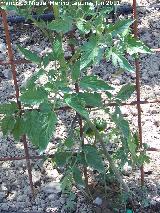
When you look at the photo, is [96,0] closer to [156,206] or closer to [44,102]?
[44,102]

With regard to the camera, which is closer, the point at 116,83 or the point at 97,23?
the point at 97,23

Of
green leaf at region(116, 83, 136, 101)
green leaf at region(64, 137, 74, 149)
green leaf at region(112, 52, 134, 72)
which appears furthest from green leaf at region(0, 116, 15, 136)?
green leaf at region(112, 52, 134, 72)

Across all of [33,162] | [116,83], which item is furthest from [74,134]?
[116,83]

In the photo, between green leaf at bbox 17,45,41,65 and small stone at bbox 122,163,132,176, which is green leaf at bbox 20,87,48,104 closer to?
green leaf at bbox 17,45,41,65

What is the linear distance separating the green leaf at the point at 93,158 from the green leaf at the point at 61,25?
63 cm

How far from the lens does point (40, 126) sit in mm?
2357

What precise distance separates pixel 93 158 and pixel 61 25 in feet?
2.17

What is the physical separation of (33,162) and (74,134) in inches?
23.3

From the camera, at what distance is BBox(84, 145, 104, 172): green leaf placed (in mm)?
2555

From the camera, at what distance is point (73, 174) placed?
103 inches

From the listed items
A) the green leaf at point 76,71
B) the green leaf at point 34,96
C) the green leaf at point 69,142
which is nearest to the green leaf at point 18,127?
the green leaf at point 69,142

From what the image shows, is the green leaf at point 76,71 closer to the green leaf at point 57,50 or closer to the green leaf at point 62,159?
Answer: the green leaf at point 57,50

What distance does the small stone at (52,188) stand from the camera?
9.98 feet

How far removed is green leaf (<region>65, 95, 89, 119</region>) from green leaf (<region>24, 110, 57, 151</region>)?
0.09 meters
